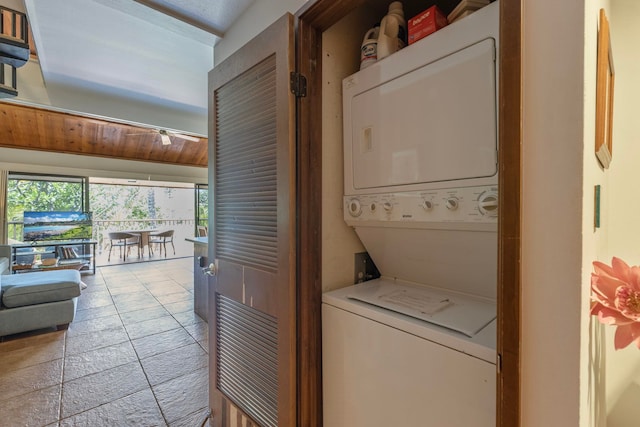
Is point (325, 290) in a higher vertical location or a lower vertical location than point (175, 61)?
lower

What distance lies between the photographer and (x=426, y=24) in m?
1.07

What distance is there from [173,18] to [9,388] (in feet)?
8.96

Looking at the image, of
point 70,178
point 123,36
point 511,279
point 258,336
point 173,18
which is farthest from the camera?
point 70,178

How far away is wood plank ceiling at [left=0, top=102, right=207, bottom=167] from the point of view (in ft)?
14.6

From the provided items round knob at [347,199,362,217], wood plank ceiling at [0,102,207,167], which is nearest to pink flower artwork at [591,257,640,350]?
round knob at [347,199,362,217]

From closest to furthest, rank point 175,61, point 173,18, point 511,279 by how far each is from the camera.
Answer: point 511,279 < point 173,18 < point 175,61

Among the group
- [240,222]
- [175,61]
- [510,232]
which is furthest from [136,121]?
[510,232]

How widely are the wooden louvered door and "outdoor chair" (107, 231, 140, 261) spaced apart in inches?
257

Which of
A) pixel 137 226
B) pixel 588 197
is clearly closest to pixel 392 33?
pixel 588 197

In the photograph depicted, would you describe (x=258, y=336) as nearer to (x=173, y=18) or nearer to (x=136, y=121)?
(x=173, y=18)

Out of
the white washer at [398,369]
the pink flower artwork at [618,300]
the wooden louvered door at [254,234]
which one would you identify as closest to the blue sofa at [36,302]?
the wooden louvered door at [254,234]

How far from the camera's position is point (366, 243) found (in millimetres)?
1383

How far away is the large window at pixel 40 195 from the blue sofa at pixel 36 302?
2.87m

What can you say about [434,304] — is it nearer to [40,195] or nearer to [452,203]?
[452,203]
